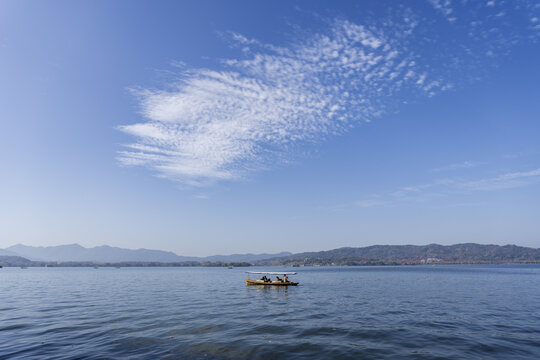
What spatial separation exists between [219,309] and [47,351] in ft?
74.6

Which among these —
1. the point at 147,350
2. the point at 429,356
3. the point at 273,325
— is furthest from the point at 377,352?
the point at 147,350

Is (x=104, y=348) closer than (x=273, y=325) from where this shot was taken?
Yes

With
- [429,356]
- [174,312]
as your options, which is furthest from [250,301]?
[429,356]

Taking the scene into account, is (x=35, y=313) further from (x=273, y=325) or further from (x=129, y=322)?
(x=273, y=325)

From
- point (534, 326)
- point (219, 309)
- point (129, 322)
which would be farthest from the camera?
point (219, 309)

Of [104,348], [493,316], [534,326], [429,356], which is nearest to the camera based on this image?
[429,356]

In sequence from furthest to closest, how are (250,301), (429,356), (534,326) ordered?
1. (250,301)
2. (534,326)
3. (429,356)

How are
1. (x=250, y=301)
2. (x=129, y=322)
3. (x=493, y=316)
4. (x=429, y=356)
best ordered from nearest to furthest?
(x=429, y=356)
(x=129, y=322)
(x=493, y=316)
(x=250, y=301)

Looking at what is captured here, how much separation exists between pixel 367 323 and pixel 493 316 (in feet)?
58.5

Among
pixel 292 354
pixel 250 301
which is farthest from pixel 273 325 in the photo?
pixel 250 301

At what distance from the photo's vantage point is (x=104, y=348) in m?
23.4

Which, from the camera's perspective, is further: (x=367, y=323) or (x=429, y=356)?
(x=367, y=323)

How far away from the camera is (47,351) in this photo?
22.8 metres

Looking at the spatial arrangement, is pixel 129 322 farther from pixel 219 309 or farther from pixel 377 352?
pixel 377 352
